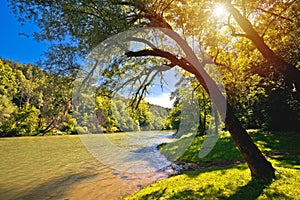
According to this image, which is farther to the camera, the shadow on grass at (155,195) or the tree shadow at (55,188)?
the tree shadow at (55,188)

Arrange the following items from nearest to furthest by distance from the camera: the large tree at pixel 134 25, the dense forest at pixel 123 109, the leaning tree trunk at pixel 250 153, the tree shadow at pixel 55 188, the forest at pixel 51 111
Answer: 1. the large tree at pixel 134 25
2. the leaning tree trunk at pixel 250 153
3. the forest at pixel 51 111
4. the dense forest at pixel 123 109
5. the tree shadow at pixel 55 188

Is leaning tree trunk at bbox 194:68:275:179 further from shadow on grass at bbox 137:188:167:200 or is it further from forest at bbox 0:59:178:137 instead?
forest at bbox 0:59:178:137

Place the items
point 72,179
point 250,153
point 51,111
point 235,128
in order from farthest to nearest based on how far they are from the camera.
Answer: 1. point 72,179
2. point 51,111
3. point 235,128
4. point 250,153

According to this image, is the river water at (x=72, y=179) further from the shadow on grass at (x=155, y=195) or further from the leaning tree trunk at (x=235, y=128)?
the leaning tree trunk at (x=235, y=128)

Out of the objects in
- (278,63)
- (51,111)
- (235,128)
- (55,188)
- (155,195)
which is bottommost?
(55,188)

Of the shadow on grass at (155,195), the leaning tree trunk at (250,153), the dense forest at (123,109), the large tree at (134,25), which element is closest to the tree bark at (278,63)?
the large tree at (134,25)

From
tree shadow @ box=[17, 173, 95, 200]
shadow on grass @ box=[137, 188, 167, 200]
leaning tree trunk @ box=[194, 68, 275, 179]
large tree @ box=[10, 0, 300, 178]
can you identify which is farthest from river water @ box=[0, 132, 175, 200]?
large tree @ box=[10, 0, 300, 178]

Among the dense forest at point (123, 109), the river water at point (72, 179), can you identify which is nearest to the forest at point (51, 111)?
the dense forest at point (123, 109)

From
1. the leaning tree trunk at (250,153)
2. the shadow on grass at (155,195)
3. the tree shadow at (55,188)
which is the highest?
the leaning tree trunk at (250,153)

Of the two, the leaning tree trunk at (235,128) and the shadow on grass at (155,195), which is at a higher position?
the leaning tree trunk at (235,128)

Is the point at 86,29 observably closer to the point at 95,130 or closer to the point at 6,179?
the point at 6,179

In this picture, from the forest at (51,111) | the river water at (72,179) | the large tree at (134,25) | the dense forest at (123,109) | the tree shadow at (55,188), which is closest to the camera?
the large tree at (134,25)

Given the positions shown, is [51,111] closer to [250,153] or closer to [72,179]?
[72,179]

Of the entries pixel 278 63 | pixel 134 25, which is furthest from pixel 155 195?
pixel 278 63
